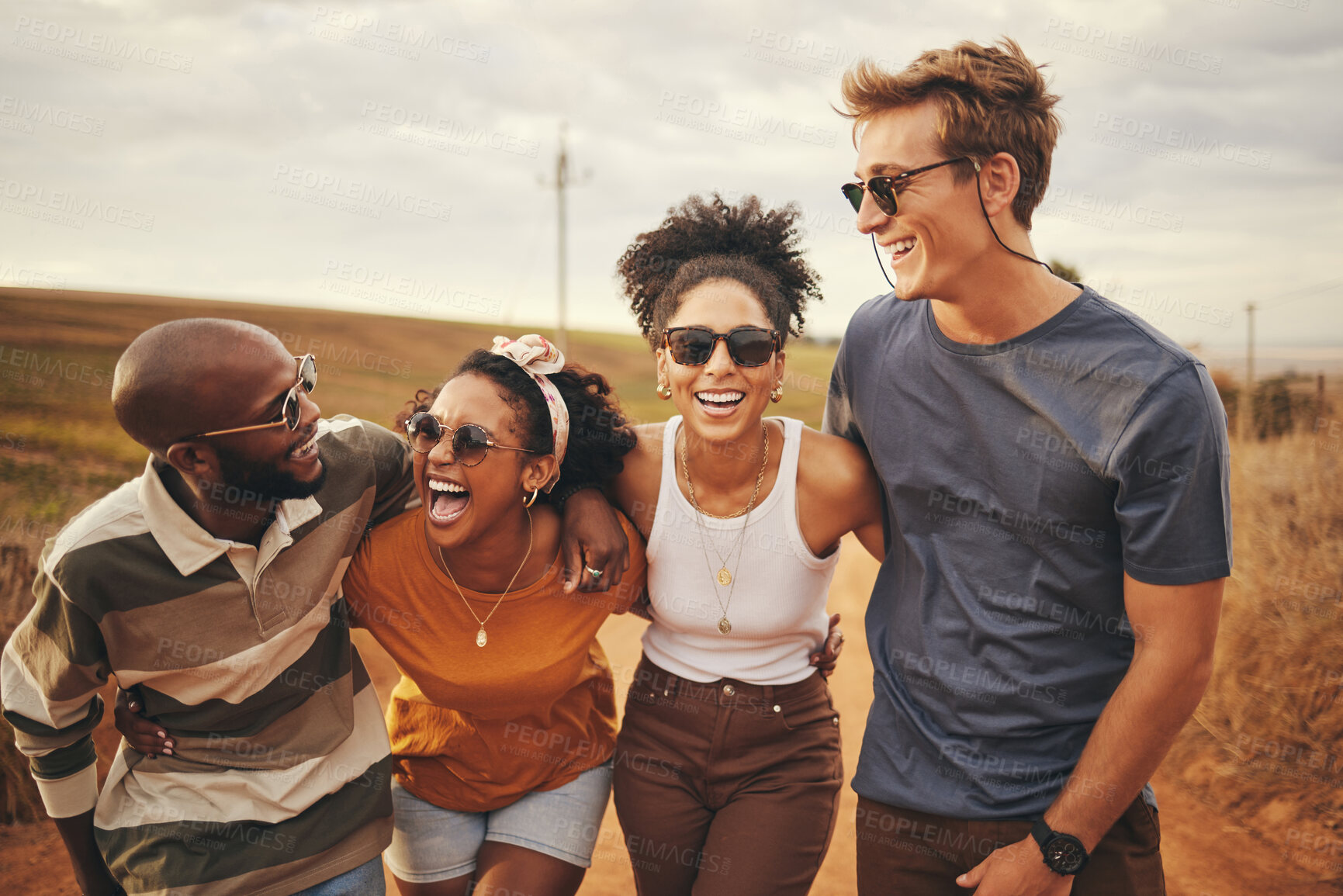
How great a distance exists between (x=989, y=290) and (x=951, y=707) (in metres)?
1.27

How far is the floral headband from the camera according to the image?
2.96 m

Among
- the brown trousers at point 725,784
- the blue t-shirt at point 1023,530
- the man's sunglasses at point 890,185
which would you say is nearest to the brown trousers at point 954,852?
the blue t-shirt at point 1023,530

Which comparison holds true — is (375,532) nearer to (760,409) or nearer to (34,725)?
(34,725)

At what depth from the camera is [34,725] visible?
91.7 inches

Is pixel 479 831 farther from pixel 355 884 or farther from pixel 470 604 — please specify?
pixel 470 604

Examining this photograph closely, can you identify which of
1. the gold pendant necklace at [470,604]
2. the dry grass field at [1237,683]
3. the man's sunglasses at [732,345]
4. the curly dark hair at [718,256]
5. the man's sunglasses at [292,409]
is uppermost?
the curly dark hair at [718,256]

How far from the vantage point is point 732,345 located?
9.56 ft

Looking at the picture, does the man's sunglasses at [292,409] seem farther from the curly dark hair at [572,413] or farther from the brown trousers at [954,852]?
the brown trousers at [954,852]

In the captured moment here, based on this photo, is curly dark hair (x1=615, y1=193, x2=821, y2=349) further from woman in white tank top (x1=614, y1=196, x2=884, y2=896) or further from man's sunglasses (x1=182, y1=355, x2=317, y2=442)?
man's sunglasses (x1=182, y1=355, x2=317, y2=442)

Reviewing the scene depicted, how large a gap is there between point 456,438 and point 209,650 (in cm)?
93

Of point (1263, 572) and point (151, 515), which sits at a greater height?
point (151, 515)

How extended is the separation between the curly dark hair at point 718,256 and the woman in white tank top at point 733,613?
0.29 ft

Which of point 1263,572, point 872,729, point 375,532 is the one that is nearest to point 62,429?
point 375,532

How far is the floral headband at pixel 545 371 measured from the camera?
9.72 feet
